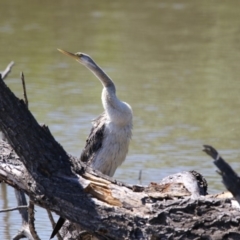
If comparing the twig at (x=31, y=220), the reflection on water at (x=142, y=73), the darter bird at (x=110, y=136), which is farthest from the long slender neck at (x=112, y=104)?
the twig at (x=31, y=220)

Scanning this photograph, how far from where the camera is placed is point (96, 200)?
4.81 m

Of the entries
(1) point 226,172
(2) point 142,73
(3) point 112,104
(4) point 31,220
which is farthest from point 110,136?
(2) point 142,73

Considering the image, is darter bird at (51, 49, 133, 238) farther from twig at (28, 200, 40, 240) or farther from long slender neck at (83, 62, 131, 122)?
twig at (28, 200, 40, 240)

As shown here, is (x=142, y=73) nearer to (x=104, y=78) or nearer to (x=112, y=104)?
(x=104, y=78)

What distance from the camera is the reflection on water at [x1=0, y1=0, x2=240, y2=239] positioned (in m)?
10.0

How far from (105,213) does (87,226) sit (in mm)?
135

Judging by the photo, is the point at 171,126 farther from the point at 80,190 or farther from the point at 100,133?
the point at 80,190

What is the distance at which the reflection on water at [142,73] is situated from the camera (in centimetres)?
1004

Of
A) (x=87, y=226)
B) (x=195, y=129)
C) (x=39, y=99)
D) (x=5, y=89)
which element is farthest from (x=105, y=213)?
(x=39, y=99)

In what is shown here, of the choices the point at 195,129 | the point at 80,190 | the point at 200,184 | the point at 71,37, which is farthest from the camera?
the point at 71,37

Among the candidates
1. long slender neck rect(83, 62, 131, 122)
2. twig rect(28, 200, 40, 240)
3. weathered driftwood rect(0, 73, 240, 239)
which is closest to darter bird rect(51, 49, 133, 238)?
long slender neck rect(83, 62, 131, 122)

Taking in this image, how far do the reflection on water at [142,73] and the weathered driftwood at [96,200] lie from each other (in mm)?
2611

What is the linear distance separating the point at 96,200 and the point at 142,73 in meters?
9.26

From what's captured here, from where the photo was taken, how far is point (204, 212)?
449cm
